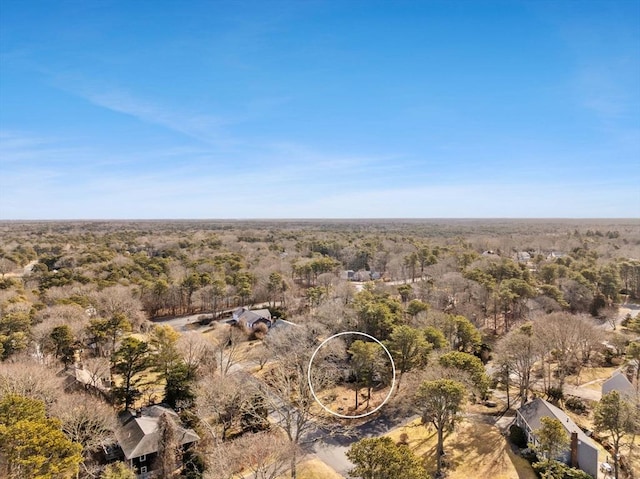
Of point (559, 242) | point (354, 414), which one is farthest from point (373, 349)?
point (559, 242)

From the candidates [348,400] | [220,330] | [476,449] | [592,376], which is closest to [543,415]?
[476,449]

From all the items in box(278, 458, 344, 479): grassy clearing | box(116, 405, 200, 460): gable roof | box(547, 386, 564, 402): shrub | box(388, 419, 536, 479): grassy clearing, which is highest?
box(116, 405, 200, 460): gable roof

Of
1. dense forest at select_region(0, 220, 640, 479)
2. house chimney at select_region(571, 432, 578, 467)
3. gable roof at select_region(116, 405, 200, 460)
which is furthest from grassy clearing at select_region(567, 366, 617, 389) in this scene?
gable roof at select_region(116, 405, 200, 460)

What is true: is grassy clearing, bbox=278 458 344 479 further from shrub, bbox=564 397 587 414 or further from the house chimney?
shrub, bbox=564 397 587 414

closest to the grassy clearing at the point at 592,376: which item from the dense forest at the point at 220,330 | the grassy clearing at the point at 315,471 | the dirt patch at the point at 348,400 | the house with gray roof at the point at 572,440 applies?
the dense forest at the point at 220,330

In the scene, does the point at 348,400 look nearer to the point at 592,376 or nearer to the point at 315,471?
the point at 315,471

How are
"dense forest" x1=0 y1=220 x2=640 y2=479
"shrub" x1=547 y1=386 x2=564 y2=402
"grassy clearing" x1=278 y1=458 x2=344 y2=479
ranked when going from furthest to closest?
1. "shrub" x1=547 y1=386 x2=564 y2=402
2. "dense forest" x1=0 y1=220 x2=640 y2=479
3. "grassy clearing" x1=278 y1=458 x2=344 y2=479

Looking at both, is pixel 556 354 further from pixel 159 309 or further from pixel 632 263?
pixel 159 309
